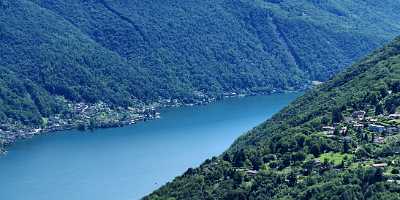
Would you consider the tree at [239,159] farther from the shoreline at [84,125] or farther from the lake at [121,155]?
the shoreline at [84,125]

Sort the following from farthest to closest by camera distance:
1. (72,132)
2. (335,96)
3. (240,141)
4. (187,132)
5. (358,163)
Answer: (72,132) < (187,132) < (240,141) < (335,96) < (358,163)

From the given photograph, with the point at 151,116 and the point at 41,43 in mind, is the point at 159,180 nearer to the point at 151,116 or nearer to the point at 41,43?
the point at 151,116

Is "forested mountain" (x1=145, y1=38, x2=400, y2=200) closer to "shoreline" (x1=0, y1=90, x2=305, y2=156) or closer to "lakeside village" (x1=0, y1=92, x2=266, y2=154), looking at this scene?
"shoreline" (x1=0, y1=90, x2=305, y2=156)

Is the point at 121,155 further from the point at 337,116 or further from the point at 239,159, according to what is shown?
the point at 239,159

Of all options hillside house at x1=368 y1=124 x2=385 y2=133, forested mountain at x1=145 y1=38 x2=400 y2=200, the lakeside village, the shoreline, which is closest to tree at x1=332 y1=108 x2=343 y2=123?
forested mountain at x1=145 y1=38 x2=400 y2=200

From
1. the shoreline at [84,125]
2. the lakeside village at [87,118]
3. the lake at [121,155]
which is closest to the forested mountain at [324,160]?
the lake at [121,155]

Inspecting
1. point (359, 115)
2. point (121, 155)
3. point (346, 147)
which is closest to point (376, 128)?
point (346, 147)

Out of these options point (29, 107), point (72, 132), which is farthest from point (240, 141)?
point (29, 107)
